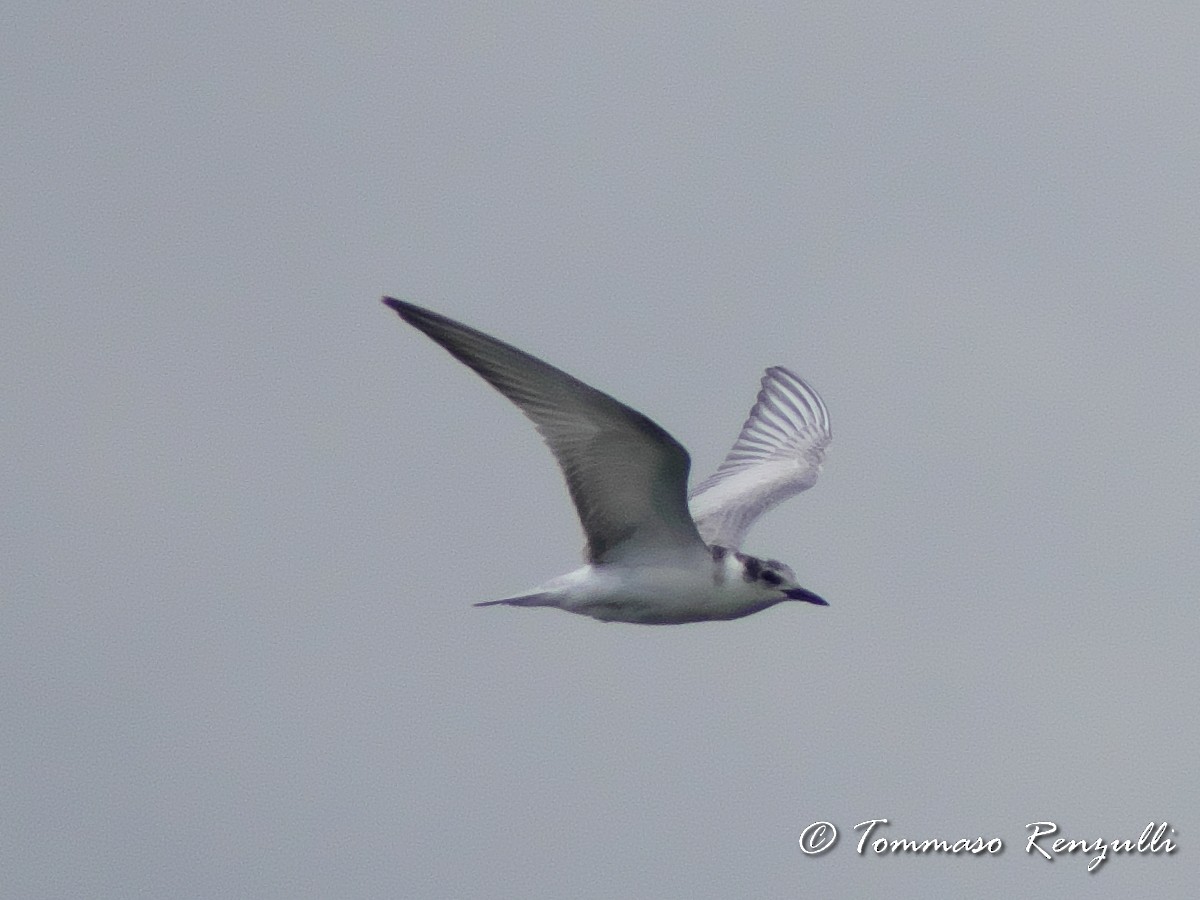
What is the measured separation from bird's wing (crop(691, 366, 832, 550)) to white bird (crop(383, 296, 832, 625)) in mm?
642

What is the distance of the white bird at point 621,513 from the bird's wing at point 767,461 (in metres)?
0.64

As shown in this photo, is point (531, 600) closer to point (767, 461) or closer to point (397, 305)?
point (397, 305)

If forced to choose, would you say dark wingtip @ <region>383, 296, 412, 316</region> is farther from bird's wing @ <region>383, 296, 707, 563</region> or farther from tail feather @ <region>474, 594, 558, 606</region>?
tail feather @ <region>474, 594, 558, 606</region>

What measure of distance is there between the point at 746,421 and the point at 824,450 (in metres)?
0.93

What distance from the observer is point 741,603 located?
575 inches

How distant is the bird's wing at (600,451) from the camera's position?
1262 centimetres

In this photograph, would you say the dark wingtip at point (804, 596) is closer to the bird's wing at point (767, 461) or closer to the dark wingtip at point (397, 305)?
the bird's wing at point (767, 461)

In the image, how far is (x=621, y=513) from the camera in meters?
13.9

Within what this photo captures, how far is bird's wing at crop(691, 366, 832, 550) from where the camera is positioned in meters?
17.1

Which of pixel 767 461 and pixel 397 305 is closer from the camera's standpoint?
pixel 397 305

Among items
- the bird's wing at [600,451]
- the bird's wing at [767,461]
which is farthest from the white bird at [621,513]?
the bird's wing at [767,461]

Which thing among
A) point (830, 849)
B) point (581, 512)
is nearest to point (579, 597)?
point (581, 512)

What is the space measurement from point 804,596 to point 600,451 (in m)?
2.35

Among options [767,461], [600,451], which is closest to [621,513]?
[600,451]
